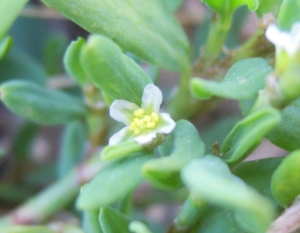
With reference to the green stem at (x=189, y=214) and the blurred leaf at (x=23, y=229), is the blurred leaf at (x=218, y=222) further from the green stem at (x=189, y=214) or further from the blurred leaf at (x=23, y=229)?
the blurred leaf at (x=23, y=229)

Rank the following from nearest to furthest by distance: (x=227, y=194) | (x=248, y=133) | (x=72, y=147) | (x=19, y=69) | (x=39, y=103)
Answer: (x=227, y=194) → (x=248, y=133) → (x=39, y=103) → (x=72, y=147) → (x=19, y=69)

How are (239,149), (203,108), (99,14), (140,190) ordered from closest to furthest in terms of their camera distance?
(239,149)
(99,14)
(203,108)
(140,190)

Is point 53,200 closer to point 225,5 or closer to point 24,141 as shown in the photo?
point 24,141

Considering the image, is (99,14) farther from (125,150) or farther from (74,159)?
(74,159)

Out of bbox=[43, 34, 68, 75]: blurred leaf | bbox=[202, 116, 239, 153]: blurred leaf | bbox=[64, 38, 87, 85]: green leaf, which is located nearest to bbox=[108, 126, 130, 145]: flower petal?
bbox=[64, 38, 87, 85]: green leaf

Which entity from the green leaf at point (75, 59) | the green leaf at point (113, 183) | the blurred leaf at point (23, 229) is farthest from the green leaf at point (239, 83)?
the blurred leaf at point (23, 229)

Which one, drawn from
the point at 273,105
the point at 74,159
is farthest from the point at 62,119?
the point at 273,105

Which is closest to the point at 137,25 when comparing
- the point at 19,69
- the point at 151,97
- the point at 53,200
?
the point at 151,97
